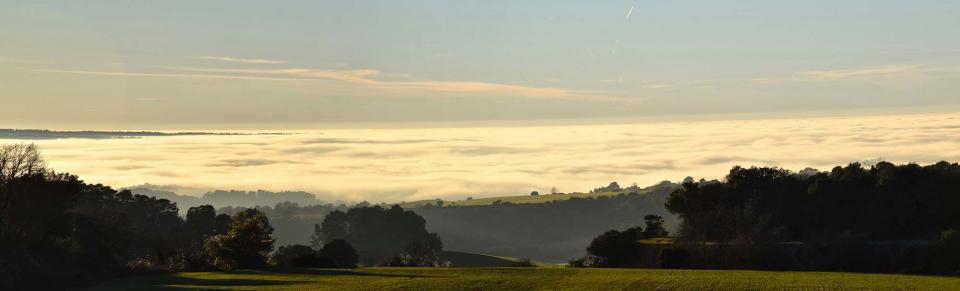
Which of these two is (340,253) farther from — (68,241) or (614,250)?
(68,241)

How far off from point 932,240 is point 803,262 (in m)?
19.6

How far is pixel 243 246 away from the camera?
123m

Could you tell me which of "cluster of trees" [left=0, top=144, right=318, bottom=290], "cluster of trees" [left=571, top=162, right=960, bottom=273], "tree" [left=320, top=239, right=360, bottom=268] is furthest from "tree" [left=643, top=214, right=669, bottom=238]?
"cluster of trees" [left=0, top=144, right=318, bottom=290]

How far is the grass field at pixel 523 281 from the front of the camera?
82188 millimetres

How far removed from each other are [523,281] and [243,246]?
47577mm

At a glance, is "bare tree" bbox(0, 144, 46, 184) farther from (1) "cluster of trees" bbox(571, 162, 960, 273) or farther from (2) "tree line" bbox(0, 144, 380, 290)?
(1) "cluster of trees" bbox(571, 162, 960, 273)

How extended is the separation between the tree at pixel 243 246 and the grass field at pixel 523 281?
1407cm

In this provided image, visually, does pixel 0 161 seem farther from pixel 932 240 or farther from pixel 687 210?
pixel 932 240

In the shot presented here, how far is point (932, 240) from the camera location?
13475cm

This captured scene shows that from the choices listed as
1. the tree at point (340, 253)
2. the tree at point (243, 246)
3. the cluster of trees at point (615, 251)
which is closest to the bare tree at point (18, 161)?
the tree at point (243, 246)

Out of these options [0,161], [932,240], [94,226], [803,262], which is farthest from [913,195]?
[0,161]

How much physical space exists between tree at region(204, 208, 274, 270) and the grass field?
1407 cm

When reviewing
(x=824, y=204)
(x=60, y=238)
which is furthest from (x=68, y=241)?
(x=824, y=204)

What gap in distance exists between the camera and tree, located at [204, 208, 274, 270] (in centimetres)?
12231
